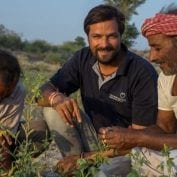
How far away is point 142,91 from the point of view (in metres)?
5.10

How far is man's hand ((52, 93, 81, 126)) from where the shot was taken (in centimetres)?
472

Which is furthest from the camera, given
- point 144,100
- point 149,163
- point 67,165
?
point 144,100

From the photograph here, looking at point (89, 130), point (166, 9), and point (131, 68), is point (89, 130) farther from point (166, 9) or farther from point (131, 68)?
point (166, 9)

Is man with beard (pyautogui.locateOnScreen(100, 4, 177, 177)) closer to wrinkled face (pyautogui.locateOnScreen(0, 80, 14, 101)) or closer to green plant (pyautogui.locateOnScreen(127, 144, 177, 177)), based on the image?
green plant (pyautogui.locateOnScreen(127, 144, 177, 177))

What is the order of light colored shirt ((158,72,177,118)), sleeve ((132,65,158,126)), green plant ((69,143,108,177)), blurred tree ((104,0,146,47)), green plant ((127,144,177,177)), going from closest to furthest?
green plant ((127,144,177,177)) → green plant ((69,143,108,177)) → light colored shirt ((158,72,177,118)) → sleeve ((132,65,158,126)) → blurred tree ((104,0,146,47))

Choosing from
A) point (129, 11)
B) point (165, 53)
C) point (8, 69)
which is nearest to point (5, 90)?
point (8, 69)

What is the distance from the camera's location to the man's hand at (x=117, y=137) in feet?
13.1

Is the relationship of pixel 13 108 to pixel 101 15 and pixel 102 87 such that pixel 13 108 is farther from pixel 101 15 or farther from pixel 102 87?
pixel 101 15

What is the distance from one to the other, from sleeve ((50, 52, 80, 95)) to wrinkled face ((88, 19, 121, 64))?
270 millimetres

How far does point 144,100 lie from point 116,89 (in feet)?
0.88

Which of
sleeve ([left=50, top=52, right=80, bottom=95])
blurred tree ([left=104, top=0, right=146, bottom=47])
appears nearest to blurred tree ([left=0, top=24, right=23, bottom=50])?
blurred tree ([left=104, top=0, right=146, bottom=47])

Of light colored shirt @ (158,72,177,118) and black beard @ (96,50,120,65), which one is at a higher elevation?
black beard @ (96,50,120,65)

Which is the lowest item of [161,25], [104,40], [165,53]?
[104,40]

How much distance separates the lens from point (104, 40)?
5.24 m
